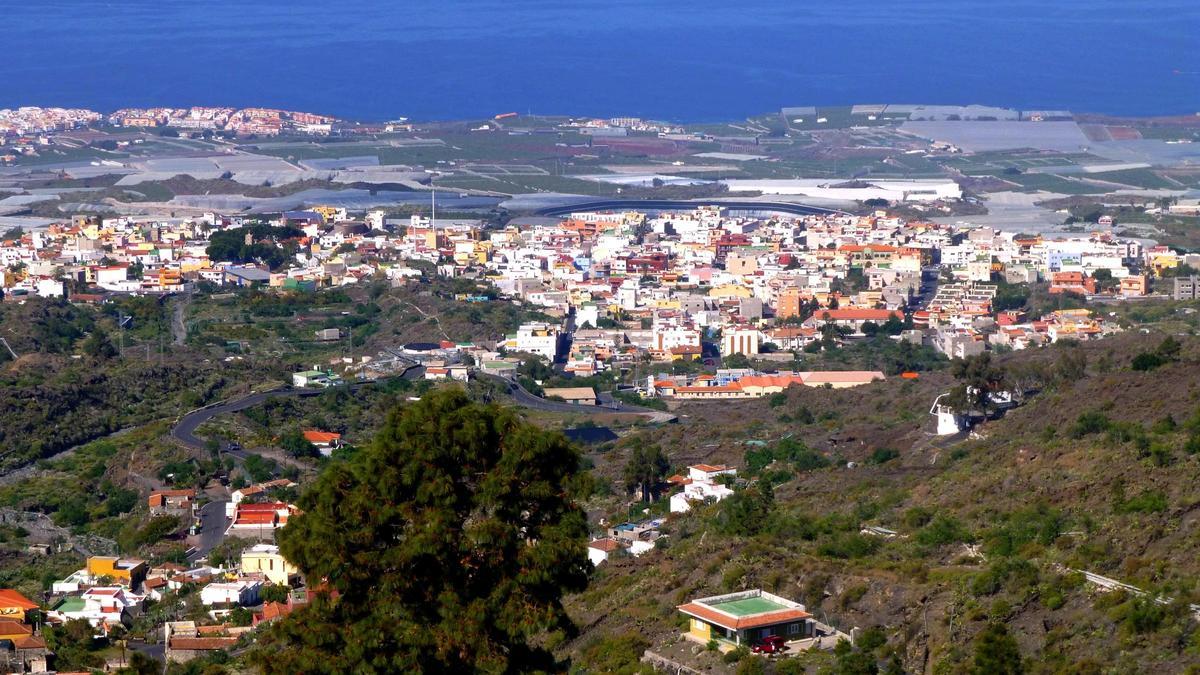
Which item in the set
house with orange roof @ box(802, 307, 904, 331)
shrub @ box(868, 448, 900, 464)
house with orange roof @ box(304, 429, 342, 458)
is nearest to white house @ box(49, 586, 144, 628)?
shrub @ box(868, 448, 900, 464)

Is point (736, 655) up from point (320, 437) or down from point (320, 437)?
up

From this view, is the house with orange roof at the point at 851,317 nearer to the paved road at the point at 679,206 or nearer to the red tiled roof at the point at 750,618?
the paved road at the point at 679,206

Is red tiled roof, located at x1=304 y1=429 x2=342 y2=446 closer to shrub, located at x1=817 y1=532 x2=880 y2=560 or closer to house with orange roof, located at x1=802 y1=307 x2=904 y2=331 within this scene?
shrub, located at x1=817 y1=532 x2=880 y2=560

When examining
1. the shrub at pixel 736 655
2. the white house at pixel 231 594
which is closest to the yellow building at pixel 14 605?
the white house at pixel 231 594

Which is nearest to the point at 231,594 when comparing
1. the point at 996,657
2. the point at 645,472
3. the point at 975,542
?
the point at 645,472

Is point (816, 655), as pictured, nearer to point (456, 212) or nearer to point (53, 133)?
point (456, 212)

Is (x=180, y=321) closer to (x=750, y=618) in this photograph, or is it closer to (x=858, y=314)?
(x=858, y=314)
